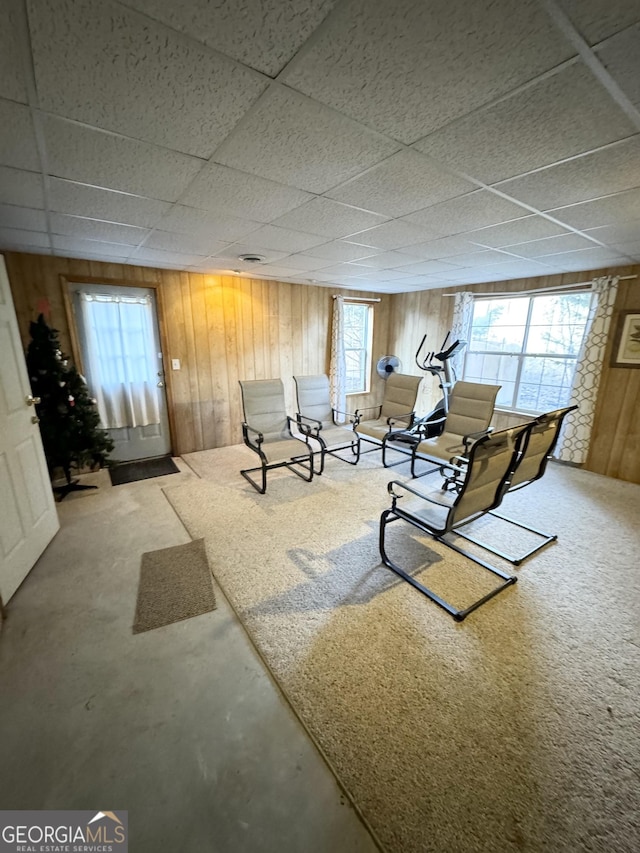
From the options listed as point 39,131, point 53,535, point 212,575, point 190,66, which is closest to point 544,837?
point 212,575

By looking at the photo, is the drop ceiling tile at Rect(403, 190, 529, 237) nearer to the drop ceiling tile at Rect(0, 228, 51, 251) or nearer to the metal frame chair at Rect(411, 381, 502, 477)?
the metal frame chair at Rect(411, 381, 502, 477)

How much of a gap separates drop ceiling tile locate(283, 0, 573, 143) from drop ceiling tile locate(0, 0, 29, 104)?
65 cm

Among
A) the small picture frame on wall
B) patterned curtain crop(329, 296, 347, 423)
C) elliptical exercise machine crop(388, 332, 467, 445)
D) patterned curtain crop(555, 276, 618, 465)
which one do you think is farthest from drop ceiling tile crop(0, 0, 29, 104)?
the small picture frame on wall

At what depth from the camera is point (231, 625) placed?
1768 mm

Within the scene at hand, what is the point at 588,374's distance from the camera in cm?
362

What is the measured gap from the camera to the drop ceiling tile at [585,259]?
2902 mm

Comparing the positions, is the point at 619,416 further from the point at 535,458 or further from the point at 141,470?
the point at 141,470

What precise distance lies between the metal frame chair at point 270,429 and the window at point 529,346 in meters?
2.89

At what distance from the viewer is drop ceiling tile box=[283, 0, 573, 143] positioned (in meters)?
0.78

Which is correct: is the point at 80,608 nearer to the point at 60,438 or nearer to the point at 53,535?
the point at 53,535

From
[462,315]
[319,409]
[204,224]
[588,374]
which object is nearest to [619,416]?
[588,374]

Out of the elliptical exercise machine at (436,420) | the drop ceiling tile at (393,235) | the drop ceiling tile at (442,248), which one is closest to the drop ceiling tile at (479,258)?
the drop ceiling tile at (442,248)

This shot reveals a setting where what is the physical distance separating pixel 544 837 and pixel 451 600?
3.08 ft

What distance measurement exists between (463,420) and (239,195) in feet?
9.57
